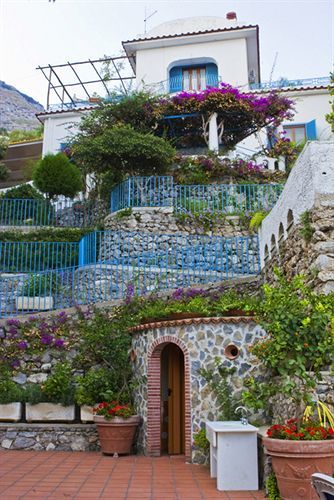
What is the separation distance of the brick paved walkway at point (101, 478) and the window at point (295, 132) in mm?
17295

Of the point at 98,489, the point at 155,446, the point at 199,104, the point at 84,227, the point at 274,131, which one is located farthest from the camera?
the point at 274,131

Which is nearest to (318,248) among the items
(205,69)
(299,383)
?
(299,383)

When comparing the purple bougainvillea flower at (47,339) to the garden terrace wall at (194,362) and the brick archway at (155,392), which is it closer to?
the garden terrace wall at (194,362)

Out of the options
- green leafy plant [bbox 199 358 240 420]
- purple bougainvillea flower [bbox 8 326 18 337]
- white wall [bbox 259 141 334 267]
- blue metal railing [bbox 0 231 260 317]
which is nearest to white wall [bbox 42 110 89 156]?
blue metal railing [bbox 0 231 260 317]

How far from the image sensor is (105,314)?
Result: 10.8 metres

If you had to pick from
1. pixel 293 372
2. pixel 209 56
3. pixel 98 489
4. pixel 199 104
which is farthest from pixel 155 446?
pixel 209 56

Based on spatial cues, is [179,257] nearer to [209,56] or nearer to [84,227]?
[84,227]

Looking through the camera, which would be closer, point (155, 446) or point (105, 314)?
point (155, 446)

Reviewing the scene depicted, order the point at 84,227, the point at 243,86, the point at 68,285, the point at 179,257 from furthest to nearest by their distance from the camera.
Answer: the point at 243,86
the point at 84,227
the point at 179,257
the point at 68,285

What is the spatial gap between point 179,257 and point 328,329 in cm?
768

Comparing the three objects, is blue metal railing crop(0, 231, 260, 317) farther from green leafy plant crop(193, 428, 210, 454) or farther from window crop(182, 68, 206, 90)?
window crop(182, 68, 206, 90)

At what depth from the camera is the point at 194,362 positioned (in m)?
8.12

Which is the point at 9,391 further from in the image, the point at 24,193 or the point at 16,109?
the point at 16,109

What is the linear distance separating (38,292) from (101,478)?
6373 mm
